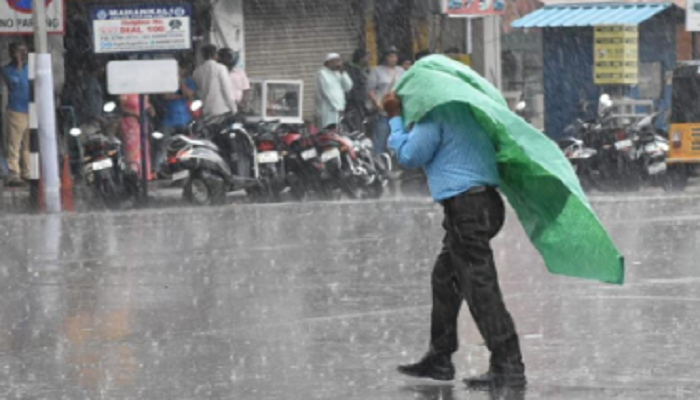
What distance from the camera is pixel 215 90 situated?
77.7 feet

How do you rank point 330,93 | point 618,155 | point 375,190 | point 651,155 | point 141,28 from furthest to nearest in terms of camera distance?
1. point 330,93
2. point 618,155
3. point 651,155
4. point 375,190
5. point 141,28

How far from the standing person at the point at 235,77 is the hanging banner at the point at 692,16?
658 cm

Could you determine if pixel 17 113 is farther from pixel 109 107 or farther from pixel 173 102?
pixel 173 102

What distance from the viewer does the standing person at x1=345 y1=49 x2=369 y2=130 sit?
25.9 metres

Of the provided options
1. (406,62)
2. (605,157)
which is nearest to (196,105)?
(605,157)

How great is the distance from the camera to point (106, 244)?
51.6 ft

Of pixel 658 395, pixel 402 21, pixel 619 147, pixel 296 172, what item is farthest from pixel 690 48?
pixel 658 395

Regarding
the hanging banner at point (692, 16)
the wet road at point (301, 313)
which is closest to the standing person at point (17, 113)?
the wet road at point (301, 313)

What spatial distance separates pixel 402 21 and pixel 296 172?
8.52m

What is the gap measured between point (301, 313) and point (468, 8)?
17.9 m

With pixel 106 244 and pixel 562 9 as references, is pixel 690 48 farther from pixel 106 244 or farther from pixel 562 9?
pixel 106 244

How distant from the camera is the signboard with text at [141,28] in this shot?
22078mm

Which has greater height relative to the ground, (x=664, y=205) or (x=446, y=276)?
(x=446, y=276)

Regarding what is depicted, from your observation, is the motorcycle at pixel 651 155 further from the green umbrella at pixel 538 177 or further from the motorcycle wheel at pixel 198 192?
the green umbrella at pixel 538 177
